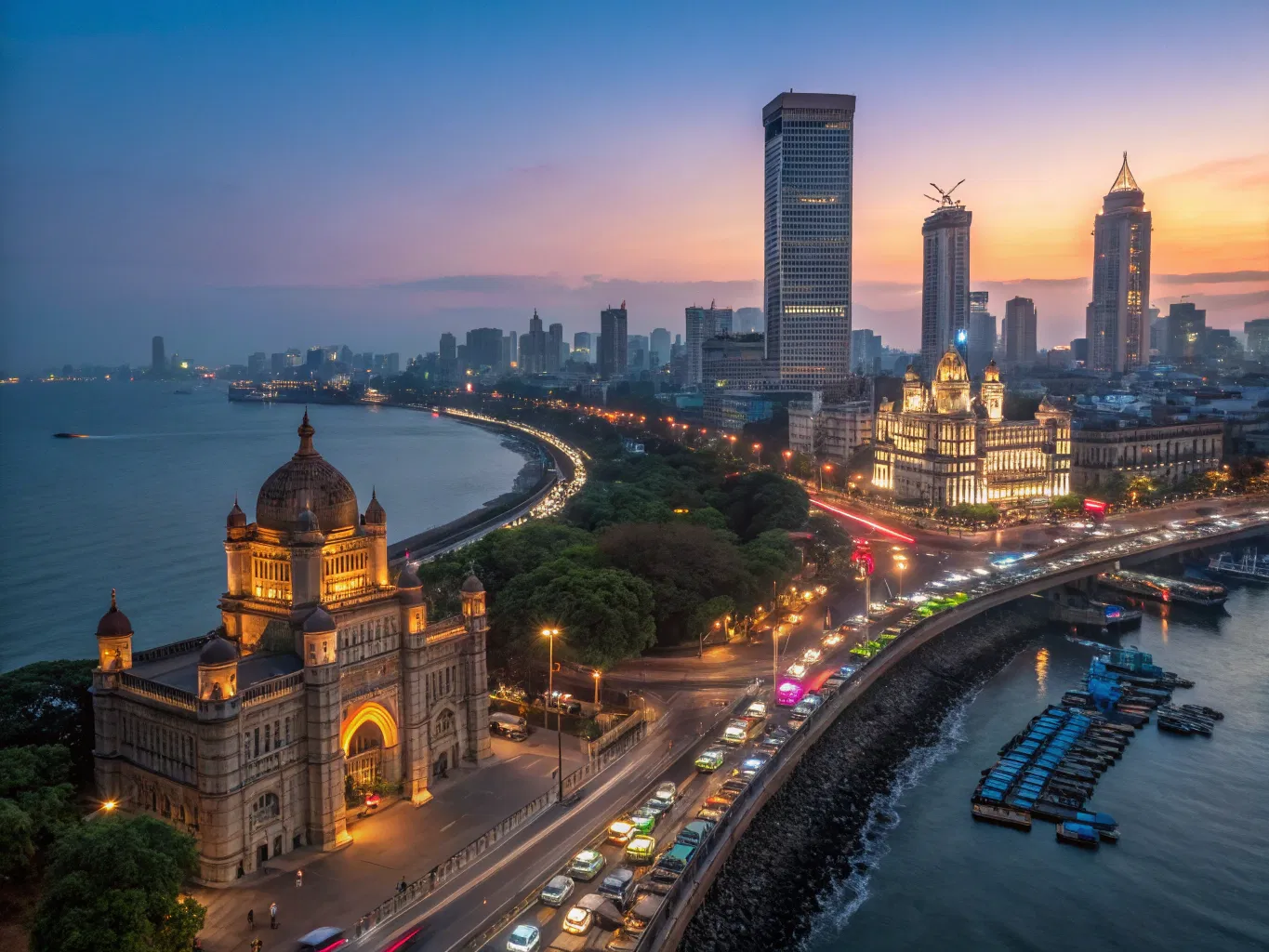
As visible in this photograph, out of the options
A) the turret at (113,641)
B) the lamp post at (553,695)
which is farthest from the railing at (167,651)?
the lamp post at (553,695)

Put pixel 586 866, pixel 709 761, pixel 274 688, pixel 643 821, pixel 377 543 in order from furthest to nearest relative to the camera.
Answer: pixel 709 761, pixel 377 543, pixel 643 821, pixel 274 688, pixel 586 866

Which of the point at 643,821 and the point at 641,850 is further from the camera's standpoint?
the point at 643,821

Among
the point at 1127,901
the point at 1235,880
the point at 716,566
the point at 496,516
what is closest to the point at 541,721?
the point at 716,566

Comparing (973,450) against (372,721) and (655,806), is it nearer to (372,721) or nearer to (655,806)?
(655,806)

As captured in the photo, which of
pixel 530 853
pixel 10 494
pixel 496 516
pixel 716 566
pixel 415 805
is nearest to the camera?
pixel 530 853

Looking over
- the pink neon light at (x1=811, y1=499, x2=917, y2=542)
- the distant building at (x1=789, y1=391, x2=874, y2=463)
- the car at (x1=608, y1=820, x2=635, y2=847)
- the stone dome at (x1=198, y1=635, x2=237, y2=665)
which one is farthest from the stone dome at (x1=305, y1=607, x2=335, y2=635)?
the distant building at (x1=789, y1=391, x2=874, y2=463)

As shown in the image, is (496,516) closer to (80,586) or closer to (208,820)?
(80,586)

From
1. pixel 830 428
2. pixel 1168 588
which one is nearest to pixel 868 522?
pixel 1168 588

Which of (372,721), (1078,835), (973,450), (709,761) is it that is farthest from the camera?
(973,450)
